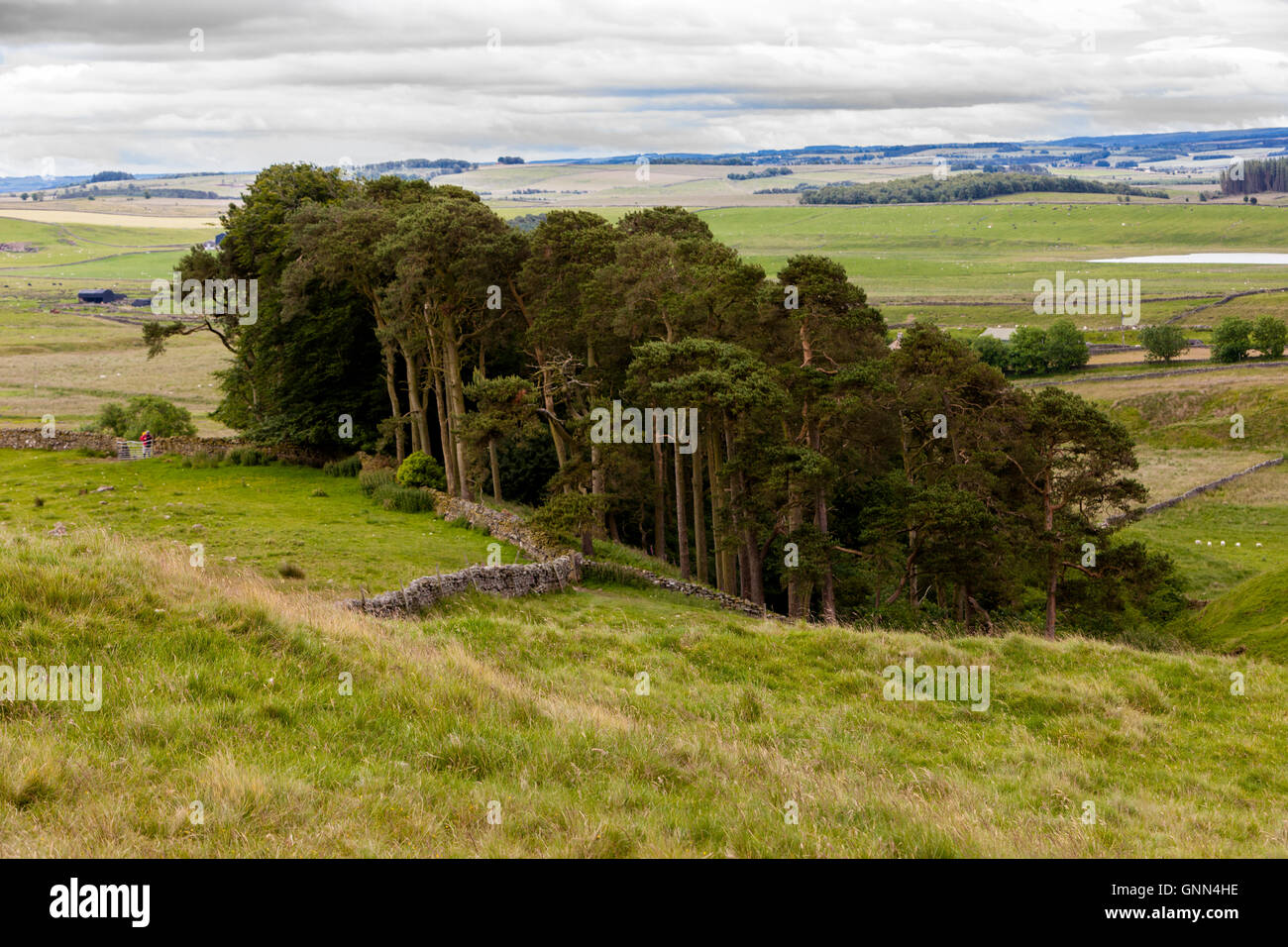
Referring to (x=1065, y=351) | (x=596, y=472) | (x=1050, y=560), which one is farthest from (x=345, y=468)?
(x=1065, y=351)

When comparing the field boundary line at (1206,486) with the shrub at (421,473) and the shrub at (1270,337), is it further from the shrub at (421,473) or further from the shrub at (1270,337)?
the shrub at (1270,337)

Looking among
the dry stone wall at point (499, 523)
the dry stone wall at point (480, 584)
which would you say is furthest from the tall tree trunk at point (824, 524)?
the dry stone wall at point (480, 584)

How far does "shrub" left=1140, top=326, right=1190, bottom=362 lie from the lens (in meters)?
113

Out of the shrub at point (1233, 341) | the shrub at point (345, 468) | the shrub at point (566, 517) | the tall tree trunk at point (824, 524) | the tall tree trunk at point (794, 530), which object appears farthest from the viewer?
the shrub at point (1233, 341)

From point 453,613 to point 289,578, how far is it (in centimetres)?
699

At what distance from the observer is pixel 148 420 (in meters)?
57.9

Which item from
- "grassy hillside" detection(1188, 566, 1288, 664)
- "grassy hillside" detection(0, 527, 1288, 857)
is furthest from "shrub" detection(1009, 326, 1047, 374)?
"grassy hillside" detection(0, 527, 1288, 857)

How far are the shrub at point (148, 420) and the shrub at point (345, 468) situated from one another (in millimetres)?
12094

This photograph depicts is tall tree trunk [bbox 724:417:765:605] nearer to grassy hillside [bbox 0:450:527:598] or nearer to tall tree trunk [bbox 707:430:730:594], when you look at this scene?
tall tree trunk [bbox 707:430:730:594]

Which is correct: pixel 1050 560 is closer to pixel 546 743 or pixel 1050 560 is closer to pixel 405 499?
pixel 405 499

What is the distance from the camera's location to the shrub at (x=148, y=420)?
190 ft

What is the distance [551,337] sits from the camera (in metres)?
40.5

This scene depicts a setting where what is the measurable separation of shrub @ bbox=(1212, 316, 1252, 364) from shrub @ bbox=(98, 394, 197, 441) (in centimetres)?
10583
